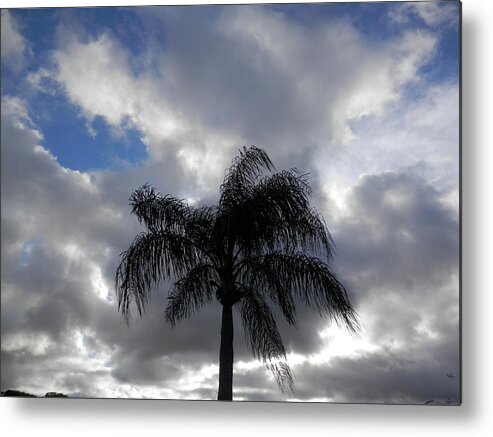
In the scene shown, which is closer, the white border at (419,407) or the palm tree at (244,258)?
the white border at (419,407)

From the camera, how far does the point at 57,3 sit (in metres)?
4.29

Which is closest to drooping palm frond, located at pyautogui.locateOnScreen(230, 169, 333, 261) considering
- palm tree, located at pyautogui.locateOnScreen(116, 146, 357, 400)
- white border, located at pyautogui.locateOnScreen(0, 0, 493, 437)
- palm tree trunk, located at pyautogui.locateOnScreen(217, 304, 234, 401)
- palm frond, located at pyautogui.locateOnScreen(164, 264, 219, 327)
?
palm tree, located at pyautogui.locateOnScreen(116, 146, 357, 400)

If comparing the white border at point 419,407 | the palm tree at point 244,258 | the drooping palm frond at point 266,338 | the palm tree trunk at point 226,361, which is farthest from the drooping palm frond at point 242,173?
the white border at point 419,407

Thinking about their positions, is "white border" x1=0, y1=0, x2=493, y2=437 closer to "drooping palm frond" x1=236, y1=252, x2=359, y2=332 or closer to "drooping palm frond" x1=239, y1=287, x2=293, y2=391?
"drooping palm frond" x1=239, y1=287, x2=293, y2=391

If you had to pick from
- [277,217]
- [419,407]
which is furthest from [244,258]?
[419,407]

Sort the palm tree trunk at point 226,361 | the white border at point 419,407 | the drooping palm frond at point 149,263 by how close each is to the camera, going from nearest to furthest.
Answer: the white border at point 419,407 < the palm tree trunk at point 226,361 < the drooping palm frond at point 149,263

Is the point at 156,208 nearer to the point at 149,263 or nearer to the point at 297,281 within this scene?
the point at 149,263

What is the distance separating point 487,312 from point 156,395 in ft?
6.39

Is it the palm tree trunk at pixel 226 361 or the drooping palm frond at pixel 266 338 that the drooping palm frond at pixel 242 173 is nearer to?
the drooping palm frond at pixel 266 338

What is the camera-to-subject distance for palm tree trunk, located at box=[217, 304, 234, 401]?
154 inches

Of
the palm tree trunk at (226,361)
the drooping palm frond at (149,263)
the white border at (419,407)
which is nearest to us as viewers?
the white border at (419,407)

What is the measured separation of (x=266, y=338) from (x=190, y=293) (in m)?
0.51

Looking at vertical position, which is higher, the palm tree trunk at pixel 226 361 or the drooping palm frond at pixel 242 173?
the drooping palm frond at pixel 242 173

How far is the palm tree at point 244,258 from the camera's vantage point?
393 cm
